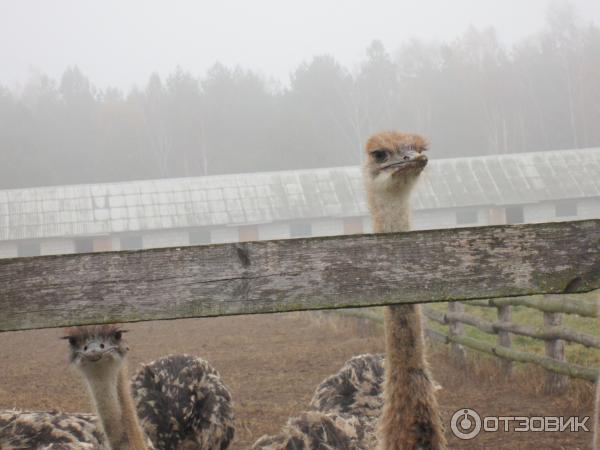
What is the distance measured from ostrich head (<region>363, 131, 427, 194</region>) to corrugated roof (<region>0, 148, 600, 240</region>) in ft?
67.9

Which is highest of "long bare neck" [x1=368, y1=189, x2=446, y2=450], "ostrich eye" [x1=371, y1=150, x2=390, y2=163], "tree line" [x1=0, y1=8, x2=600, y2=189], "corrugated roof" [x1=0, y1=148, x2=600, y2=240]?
"tree line" [x1=0, y1=8, x2=600, y2=189]

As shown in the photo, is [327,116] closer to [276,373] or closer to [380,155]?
[276,373]

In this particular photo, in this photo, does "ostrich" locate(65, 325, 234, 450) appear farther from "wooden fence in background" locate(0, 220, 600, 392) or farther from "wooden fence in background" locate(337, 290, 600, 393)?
"wooden fence in background" locate(337, 290, 600, 393)

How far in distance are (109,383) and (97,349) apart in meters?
0.16

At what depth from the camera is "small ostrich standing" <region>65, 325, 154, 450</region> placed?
10.6 feet

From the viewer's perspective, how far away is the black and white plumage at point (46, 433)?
3650 mm

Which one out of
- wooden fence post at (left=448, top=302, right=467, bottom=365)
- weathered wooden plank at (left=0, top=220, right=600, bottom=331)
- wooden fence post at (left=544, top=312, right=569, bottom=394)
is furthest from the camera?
wooden fence post at (left=448, top=302, right=467, bottom=365)

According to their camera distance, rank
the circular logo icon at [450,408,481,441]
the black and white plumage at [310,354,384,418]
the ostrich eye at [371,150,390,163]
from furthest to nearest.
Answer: the circular logo icon at [450,408,481,441], the black and white plumage at [310,354,384,418], the ostrich eye at [371,150,390,163]

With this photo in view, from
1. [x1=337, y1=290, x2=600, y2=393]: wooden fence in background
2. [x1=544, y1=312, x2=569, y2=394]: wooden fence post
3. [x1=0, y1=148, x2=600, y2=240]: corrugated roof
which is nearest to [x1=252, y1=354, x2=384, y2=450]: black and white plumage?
[x1=337, y1=290, x2=600, y2=393]: wooden fence in background

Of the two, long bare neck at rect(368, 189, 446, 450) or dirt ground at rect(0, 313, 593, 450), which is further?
dirt ground at rect(0, 313, 593, 450)

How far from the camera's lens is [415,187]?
3.41 meters

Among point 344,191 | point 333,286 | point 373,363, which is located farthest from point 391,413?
point 344,191

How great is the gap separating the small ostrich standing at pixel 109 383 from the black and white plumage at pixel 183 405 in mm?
1499

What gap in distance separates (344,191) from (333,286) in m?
23.7
